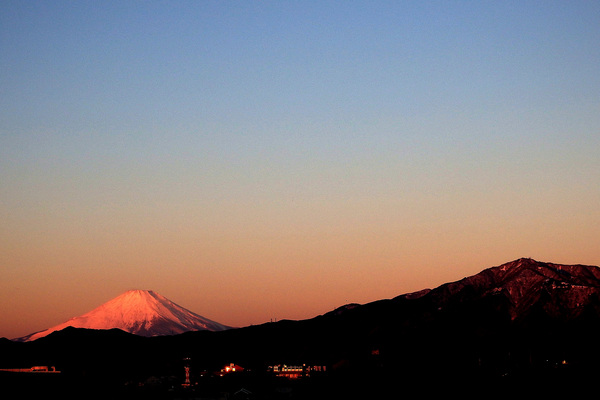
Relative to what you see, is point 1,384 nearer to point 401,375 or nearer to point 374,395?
point 374,395

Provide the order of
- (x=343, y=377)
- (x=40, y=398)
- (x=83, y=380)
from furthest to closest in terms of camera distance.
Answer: (x=343, y=377) → (x=83, y=380) → (x=40, y=398)

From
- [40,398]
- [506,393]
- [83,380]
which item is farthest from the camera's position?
[83,380]

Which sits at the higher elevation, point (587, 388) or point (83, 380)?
point (83, 380)

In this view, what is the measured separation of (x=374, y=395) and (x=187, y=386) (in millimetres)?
49113

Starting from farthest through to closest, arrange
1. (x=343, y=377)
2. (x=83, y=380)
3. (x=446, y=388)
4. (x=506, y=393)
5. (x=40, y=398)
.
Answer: (x=343, y=377)
(x=83, y=380)
(x=446, y=388)
(x=506, y=393)
(x=40, y=398)

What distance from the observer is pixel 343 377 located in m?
194

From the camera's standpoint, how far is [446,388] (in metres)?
169

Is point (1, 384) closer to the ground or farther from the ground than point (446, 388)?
farther from the ground

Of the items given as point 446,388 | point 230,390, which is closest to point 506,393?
point 446,388

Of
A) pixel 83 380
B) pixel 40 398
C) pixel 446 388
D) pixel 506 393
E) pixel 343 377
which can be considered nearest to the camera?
pixel 40 398

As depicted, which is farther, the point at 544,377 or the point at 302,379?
the point at 302,379

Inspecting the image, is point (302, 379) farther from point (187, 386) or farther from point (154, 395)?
point (154, 395)

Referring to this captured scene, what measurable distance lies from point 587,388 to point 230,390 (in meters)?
68.9

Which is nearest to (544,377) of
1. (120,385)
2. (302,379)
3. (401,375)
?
(401,375)
